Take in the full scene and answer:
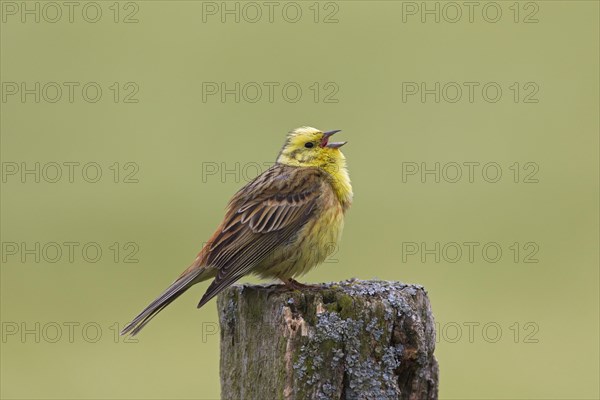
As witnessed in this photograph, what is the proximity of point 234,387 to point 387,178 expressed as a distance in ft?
36.4

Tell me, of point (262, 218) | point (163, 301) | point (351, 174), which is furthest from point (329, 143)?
point (351, 174)

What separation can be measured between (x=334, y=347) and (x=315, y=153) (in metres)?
3.20

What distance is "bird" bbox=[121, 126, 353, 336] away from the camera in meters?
7.47

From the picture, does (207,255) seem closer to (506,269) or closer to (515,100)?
(506,269)

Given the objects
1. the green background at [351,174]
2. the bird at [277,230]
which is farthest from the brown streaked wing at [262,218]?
the green background at [351,174]

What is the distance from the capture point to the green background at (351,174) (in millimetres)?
12641

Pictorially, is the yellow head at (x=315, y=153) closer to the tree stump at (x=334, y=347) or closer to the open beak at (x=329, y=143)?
the open beak at (x=329, y=143)

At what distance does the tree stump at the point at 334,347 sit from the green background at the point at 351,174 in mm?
5634

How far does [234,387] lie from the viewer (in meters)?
6.07

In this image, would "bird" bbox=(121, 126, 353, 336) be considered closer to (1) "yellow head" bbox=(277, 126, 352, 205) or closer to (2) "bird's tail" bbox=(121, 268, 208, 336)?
(2) "bird's tail" bbox=(121, 268, 208, 336)

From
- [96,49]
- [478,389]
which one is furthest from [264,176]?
[96,49]

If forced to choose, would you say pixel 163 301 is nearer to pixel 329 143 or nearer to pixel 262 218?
pixel 262 218

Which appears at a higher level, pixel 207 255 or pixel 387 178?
pixel 387 178

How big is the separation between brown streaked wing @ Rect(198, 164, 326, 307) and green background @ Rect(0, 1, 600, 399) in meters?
4.09
